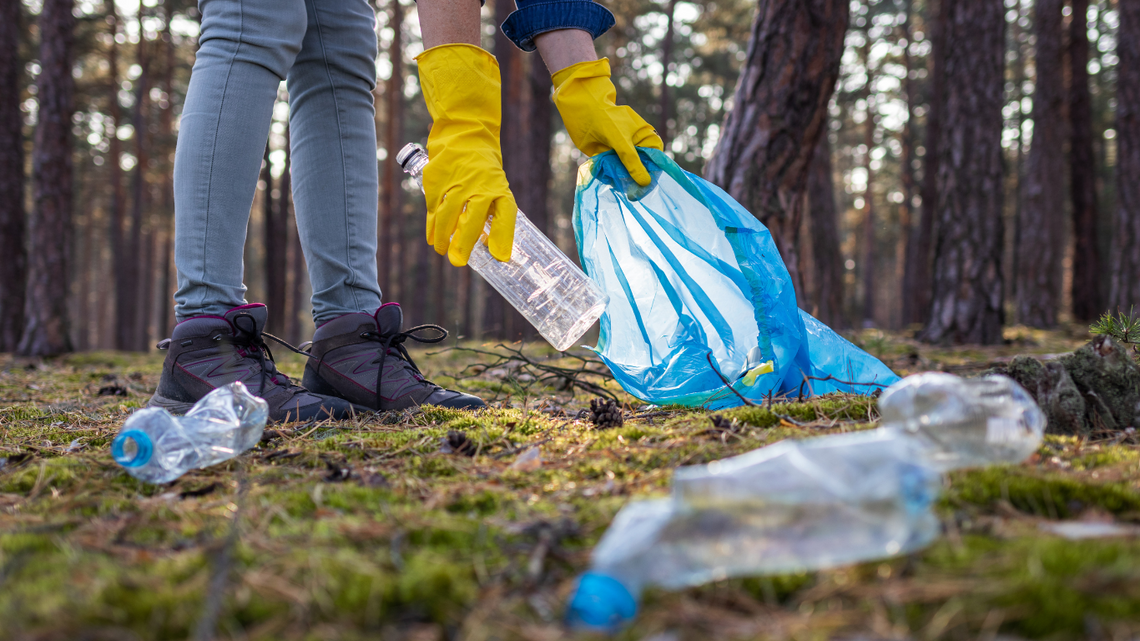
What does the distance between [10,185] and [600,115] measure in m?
6.75

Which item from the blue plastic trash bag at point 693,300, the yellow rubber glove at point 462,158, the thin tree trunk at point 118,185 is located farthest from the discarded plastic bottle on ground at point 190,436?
the thin tree trunk at point 118,185

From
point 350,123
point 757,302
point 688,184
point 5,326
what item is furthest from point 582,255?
point 5,326

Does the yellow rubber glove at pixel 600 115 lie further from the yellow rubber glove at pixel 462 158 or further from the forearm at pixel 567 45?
the yellow rubber glove at pixel 462 158

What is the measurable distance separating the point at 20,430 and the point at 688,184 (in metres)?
2.19

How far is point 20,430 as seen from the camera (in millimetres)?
1879

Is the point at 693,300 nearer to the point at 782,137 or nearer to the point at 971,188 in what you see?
the point at 782,137

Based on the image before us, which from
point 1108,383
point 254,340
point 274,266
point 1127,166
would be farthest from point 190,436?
point 274,266

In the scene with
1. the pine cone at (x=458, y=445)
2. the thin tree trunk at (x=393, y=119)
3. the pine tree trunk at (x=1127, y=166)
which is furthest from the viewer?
the thin tree trunk at (x=393, y=119)

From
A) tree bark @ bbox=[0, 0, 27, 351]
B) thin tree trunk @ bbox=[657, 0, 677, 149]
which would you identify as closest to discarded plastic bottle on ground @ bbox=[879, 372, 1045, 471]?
tree bark @ bbox=[0, 0, 27, 351]

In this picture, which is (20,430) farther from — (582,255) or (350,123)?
(582,255)

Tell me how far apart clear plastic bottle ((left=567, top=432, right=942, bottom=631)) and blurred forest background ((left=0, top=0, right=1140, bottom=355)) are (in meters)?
2.20

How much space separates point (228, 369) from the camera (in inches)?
70.6

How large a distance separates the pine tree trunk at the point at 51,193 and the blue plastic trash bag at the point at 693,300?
5746 millimetres

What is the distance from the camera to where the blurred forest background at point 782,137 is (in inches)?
131
